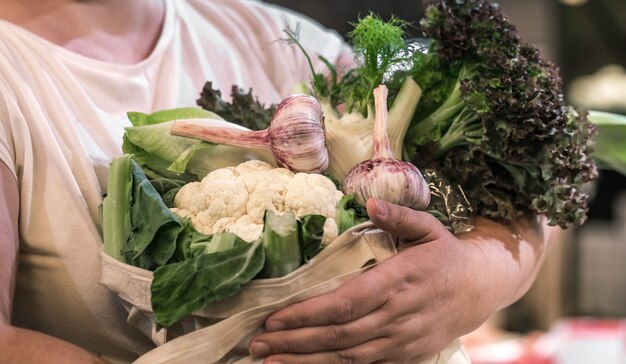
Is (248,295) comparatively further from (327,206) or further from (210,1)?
(210,1)

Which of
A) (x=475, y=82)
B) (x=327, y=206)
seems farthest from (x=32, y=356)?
(x=475, y=82)

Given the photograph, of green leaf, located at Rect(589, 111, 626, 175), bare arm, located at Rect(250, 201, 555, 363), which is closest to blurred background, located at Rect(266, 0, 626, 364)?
green leaf, located at Rect(589, 111, 626, 175)

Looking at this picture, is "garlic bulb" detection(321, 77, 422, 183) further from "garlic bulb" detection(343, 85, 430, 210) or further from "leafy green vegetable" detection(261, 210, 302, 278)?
"leafy green vegetable" detection(261, 210, 302, 278)

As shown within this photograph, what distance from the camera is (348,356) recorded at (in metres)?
1.15

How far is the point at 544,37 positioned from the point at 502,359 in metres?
2.39

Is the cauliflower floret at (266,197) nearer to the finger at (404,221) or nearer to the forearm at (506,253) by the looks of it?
the finger at (404,221)

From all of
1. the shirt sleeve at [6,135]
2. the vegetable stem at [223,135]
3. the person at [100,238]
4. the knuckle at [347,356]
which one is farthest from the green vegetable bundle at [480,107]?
the shirt sleeve at [6,135]

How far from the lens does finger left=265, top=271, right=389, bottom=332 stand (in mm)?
1098

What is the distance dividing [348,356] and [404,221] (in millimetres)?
207

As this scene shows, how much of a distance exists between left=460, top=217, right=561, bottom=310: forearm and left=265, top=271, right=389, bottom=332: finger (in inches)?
11.2

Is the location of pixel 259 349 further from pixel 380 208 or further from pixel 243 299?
pixel 380 208

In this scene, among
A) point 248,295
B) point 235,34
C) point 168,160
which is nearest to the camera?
point 248,295

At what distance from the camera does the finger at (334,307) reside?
43.2 inches

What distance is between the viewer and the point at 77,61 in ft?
4.91
